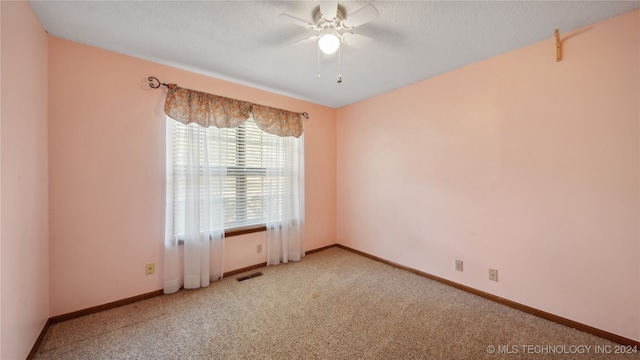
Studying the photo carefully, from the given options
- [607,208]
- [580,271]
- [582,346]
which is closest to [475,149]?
[607,208]

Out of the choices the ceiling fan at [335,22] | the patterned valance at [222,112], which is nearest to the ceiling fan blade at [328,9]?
the ceiling fan at [335,22]

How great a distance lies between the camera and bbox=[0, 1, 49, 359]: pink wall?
129cm

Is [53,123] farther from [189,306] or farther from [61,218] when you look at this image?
[189,306]

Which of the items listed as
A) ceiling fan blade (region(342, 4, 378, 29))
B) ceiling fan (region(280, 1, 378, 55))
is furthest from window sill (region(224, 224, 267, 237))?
ceiling fan blade (region(342, 4, 378, 29))

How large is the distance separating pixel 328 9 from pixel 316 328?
7.52 ft

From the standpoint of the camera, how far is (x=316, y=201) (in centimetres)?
376

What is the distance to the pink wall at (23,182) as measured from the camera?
4.25 ft

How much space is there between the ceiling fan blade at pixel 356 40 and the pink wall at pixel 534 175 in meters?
1.20

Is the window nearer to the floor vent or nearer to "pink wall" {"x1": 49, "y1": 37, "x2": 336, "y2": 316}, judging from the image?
"pink wall" {"x1": 49, "y1": 37, "x2": 336, "y2": 316}

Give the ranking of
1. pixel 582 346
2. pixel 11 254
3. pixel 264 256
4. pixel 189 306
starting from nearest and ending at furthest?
pixel 11 254, pixel 582 346, pixel 189 306, pixel 264 256

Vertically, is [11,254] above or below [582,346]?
A: above

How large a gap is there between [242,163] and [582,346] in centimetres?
344

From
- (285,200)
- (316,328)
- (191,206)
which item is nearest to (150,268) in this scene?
(191,206)

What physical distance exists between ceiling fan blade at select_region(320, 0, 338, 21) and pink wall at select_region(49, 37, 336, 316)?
1.80m
